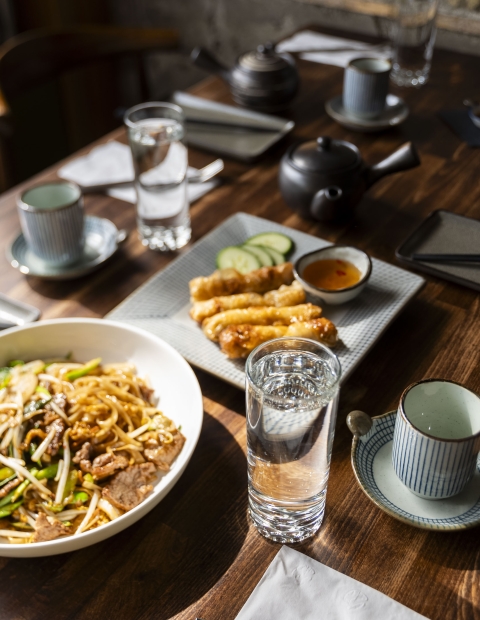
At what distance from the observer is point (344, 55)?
8.52 ft

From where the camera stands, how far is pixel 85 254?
1665 millimetres

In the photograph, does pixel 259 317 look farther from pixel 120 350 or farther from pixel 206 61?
pixel 206 61

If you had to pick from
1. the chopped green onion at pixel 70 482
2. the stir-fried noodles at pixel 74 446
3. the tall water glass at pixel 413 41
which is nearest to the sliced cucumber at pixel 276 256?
the stir-fried noodles at pixel 74 446

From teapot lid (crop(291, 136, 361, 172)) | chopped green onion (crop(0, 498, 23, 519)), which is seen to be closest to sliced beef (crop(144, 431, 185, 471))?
chopped green onion (crop(0, 498, 23, 519))

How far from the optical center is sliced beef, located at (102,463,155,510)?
1033mm

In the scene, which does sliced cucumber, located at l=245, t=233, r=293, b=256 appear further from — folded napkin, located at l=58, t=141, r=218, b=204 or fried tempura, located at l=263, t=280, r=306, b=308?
folded napkin, located at l=58, t=141, r=218, b=204

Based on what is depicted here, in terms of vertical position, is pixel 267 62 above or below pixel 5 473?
above

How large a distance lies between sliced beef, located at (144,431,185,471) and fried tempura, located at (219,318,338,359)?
0.24 m

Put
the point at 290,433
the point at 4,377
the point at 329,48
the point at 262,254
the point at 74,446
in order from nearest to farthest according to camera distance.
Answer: the point at 290,433 → the point at 74,446 → the point at 4,377 → the point at 262,254 → the point at 329,48

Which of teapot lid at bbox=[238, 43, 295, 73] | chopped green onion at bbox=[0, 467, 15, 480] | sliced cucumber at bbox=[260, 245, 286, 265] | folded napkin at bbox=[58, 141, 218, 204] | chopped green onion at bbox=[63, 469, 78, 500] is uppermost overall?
teapot lid at bbox=[238, 43, 295, 73]

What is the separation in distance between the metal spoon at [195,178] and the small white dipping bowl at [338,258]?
58 centimetres

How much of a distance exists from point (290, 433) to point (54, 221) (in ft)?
2.89

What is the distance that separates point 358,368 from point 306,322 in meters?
0.14

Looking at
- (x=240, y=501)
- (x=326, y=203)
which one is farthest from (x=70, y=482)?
(x=326, y=203)
